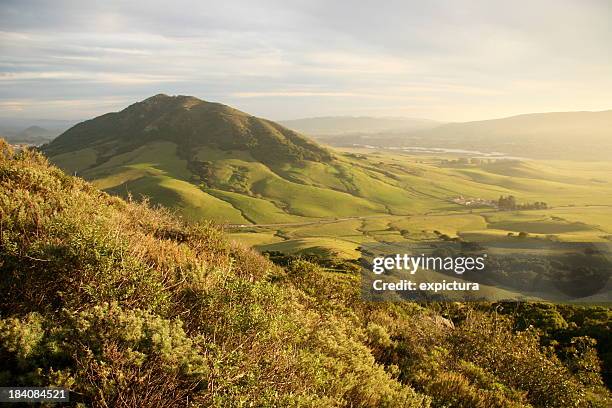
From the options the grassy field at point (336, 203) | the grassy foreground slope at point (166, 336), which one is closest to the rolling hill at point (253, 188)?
the grassy field at point (336, 203)

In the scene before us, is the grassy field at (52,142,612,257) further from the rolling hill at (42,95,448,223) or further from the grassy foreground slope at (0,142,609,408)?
the grassy foreground slope at (0,142,609,408)

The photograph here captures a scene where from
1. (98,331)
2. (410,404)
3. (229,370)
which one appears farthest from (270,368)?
(410,404)

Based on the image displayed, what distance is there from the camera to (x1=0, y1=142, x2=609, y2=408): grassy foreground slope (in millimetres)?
4922

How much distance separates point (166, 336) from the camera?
5258 mm

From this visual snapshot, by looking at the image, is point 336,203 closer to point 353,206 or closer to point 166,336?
→ point 353,206

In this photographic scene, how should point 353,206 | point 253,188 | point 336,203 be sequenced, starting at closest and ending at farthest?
1. point 353,206
2. point 336,203
3. point 253,188

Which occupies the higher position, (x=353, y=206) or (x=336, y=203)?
(x=336, y=203)

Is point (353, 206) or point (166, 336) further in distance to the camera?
point (353, 206)

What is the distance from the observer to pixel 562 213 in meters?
149

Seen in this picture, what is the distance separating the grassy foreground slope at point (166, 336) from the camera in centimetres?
492

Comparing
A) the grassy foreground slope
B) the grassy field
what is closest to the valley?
the grassy field

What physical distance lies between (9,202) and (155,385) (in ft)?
17.8

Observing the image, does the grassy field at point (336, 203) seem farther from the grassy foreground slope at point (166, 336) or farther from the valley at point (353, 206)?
the grassy foreground slope at point (166, 336)

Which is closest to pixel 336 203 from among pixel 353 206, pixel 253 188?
pixel 353 206
